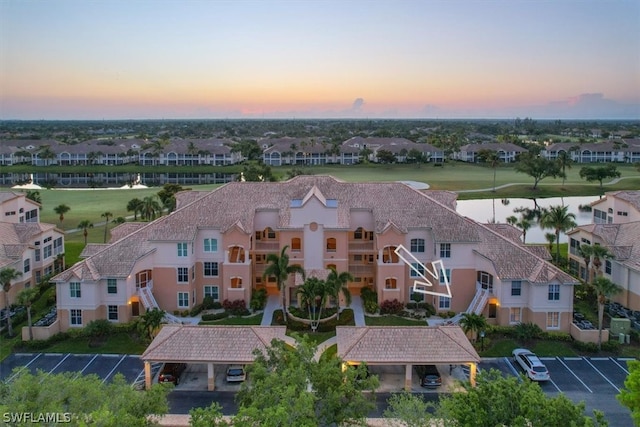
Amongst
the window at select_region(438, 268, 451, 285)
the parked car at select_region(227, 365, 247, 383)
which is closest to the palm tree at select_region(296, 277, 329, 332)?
the parked car at select_region(227, 365, 247, 383)

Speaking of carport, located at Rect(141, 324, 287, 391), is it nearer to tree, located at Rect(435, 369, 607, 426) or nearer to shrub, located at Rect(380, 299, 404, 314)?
shrub, located at Rect(380, 299, 404, 314)

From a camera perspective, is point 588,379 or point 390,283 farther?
point 390,283

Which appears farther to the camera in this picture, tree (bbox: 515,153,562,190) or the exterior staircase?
tree (bbox: 515,153,562,190)

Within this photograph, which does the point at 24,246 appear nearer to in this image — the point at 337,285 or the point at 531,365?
the point at 337,285

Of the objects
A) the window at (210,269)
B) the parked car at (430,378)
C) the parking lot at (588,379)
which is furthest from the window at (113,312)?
the parking lot at (588,379)

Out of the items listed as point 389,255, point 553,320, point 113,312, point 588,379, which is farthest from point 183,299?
point 588,379
